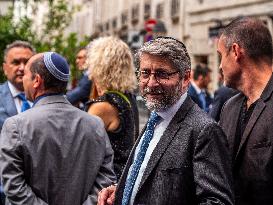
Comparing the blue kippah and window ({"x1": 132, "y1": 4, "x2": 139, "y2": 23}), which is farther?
window ({"x1": 132, "y1": 4, "x2": 139, "y2": 23})

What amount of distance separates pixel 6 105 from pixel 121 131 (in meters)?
1.22

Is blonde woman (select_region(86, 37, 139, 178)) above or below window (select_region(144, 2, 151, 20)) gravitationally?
above

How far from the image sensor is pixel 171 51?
3.17 meters

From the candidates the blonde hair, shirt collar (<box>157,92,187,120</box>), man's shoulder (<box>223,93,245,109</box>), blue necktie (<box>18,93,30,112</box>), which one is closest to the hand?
shirt collar (<box>157,92,187,120</box>)

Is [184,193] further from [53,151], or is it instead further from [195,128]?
[53,151]

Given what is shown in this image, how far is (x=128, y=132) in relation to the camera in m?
4.88

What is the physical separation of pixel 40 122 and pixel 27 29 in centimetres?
744

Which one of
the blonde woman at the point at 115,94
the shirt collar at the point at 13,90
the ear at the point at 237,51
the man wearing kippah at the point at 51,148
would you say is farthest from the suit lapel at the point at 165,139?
the shirt collar at the point at 13,90

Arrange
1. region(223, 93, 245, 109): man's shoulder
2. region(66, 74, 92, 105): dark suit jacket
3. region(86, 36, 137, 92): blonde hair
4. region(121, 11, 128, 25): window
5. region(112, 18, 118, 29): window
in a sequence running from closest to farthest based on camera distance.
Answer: region(223, 93, 245, 109): man's shoulder → region(86, 36, 137, 92): blonde hair → region(66, 74, 92, 105): dark suit jacket → region(121, 11, 128, 25): window → region(112, 18, 118, 29): window

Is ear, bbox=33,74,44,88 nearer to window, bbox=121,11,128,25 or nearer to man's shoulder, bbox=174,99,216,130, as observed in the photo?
man's shoulder, bbox=174,99,216,130

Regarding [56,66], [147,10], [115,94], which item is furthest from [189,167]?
[147,10]

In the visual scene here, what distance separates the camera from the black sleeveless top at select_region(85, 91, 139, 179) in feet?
15.8

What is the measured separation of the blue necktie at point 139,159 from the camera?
320cm

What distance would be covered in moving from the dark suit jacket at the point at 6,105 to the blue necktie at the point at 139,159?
8.00 feet
